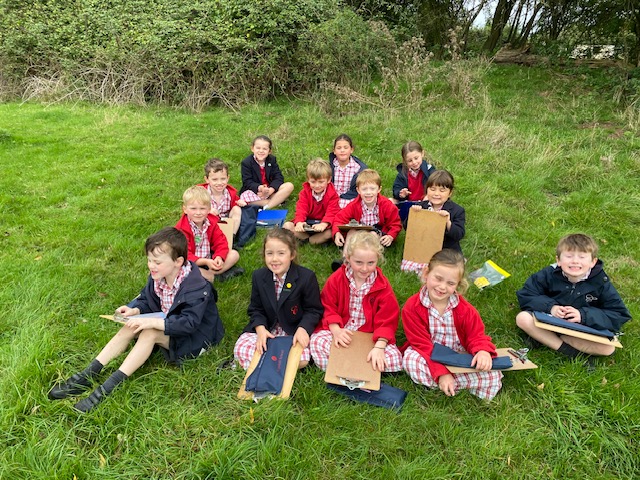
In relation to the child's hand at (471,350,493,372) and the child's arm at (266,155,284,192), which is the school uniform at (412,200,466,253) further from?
the child's arm at (266,155,284,192)

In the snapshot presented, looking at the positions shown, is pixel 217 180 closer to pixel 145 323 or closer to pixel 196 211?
pixel 196 211

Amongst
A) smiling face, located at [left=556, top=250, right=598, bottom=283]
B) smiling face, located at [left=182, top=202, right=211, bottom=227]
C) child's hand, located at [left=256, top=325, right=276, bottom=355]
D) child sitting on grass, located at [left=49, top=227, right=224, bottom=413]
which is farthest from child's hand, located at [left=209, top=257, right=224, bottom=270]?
smiling face, located at [left=556, top=250, right=598, bottom=283]

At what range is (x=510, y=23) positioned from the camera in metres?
13.7

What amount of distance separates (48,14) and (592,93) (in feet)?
48.0

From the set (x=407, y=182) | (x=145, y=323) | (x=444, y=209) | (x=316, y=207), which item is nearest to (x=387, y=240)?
(x=444, y=209)

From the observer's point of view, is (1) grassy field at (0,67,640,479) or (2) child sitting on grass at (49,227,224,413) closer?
(1) grassy field at (0,67,640,479)

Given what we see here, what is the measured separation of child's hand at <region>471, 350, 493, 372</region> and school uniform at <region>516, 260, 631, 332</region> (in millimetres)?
942

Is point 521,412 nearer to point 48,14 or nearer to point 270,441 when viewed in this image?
point 270,441

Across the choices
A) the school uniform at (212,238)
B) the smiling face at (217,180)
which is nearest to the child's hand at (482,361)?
the school uniform at (212,238)

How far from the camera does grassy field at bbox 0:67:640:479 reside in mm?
2363

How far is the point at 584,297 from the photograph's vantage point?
3193mm

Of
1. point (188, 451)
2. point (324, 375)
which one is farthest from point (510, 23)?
point (188, 451)

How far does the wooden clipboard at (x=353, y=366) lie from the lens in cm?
270

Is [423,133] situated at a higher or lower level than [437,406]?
higher
